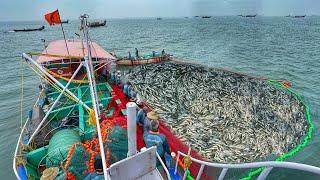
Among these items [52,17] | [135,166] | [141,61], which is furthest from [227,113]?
[141,61]

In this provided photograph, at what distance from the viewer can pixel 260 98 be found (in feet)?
51.0

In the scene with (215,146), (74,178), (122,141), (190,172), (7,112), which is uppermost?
(122,141)

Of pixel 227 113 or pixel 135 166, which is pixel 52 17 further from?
pixel 227 113

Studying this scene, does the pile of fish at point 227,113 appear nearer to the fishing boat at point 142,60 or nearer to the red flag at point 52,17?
the red flag at point 52,17

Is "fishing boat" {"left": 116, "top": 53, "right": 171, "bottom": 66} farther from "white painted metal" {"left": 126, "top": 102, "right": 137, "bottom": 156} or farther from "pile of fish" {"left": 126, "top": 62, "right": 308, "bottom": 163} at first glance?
"white painted metal" {"left": 126, "top": 102, "right": 137, "bottom": 156}

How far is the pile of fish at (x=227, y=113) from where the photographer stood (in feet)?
37.0

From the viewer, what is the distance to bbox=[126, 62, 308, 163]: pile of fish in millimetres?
11289

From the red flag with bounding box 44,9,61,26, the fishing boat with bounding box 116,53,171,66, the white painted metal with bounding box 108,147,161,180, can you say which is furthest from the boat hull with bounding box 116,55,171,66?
the white painted metal with bounding box 108,147,161,180

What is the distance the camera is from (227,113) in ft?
46.4

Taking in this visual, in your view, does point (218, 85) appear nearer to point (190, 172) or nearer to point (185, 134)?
point (185, 134)

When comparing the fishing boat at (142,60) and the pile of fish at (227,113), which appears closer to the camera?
the pile of fish at (227,113)

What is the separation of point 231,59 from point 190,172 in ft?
111

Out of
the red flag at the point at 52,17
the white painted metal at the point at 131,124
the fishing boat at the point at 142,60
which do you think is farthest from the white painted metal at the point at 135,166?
the fishing boat at the point at 142,60

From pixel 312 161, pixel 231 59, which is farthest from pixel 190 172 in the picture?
pixel 231 59
